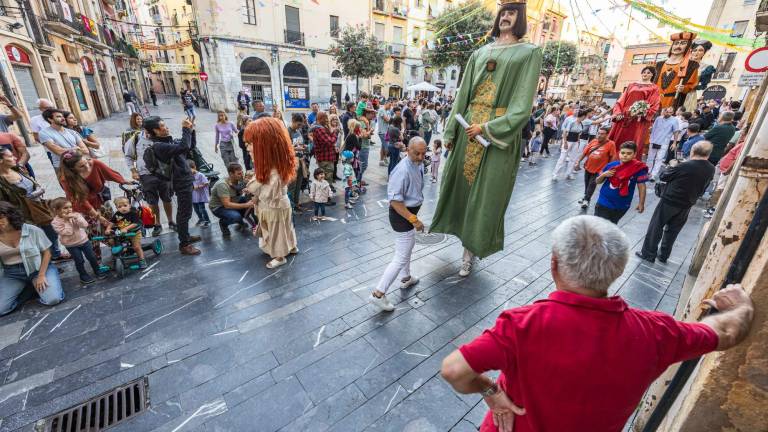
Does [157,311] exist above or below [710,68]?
below

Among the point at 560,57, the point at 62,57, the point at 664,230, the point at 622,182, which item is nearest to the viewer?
the point at 622,182

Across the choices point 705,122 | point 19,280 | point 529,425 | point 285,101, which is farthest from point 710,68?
point 285,101

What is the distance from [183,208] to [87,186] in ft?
3.66

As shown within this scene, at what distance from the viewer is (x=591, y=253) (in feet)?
3.43

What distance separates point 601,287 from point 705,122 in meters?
15.1

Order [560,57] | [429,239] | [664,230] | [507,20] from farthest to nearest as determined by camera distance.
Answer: [560,57], [429,239], [664,230], [507,20]

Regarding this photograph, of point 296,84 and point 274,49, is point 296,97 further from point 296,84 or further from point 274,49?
point 274,49

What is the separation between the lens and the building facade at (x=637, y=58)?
94.5 ft

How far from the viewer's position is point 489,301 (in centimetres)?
340

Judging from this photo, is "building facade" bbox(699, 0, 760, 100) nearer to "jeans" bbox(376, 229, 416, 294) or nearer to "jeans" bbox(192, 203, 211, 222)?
"jeans" bbox(376, 229, 416, 294)

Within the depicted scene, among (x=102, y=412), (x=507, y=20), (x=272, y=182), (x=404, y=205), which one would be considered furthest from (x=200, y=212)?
(x=507, y=20)

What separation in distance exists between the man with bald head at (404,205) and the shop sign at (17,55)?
14613 mm

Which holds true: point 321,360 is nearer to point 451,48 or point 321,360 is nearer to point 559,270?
point 559,270

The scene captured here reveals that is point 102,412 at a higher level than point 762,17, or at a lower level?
lower
